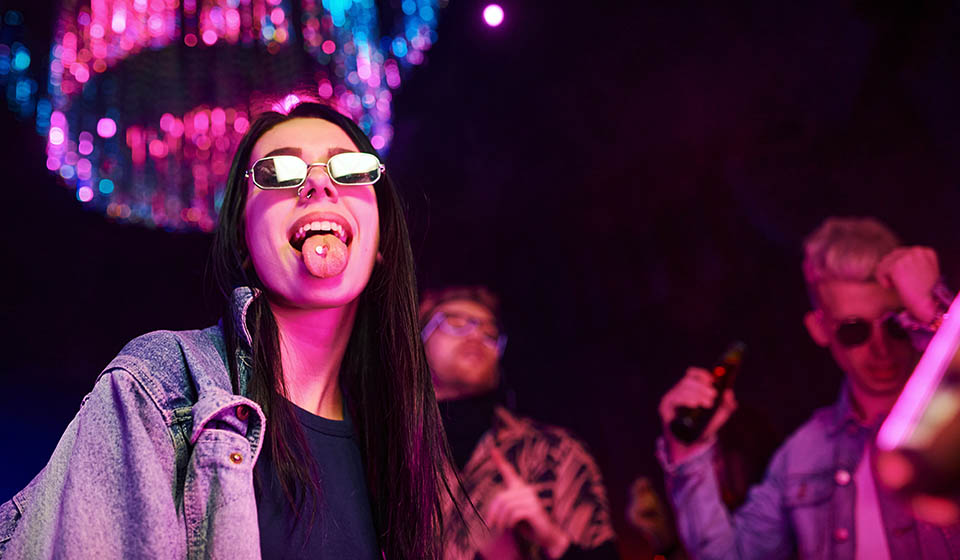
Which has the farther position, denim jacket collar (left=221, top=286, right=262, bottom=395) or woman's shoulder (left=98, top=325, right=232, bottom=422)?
denim jacket collar (left=221, top=286, right=262, bottom=395)

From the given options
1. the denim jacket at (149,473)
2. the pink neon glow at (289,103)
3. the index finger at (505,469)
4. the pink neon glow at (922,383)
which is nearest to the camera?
the denim jacket at (149,473)

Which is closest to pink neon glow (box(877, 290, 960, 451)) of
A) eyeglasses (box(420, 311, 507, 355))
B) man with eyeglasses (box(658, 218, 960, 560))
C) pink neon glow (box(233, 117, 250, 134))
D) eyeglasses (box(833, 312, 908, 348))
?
man with eyeglasses (box(658, 218, 960, 560))

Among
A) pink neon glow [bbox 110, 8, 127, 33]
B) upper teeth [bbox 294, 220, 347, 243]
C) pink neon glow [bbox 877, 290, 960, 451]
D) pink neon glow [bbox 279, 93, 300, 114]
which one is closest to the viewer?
upper teeth [bbox 294, 220, 347, 243]

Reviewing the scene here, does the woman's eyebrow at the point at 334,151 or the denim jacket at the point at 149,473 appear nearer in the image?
the denim jacket at the point at 149,473

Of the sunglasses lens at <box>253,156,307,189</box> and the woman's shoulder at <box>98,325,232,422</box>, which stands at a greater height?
the sunglasses lens at <box>253,156,307,189</box>

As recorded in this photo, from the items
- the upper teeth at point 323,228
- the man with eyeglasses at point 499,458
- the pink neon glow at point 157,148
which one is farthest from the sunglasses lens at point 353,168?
the man with eyeglasses at point 499,458

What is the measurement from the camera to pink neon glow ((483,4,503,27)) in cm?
414

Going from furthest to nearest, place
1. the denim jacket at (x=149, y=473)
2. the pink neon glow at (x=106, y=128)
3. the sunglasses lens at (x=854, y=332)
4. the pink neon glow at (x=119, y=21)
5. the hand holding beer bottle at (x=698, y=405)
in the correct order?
the hand holding beer bottle at (x=698, y=405), the sunglasses lens at (x=854, y=332), the pink neon glow at (x=106, y=128), the pink neon glow at (x=119, y=21), the denim jacket at (x=149, y=473)

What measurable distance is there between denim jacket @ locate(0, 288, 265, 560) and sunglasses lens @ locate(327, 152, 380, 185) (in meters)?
0.50

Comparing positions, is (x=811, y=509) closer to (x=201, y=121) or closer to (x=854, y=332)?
(x=854, y=332)

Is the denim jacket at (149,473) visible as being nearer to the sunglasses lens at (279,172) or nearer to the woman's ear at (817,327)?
the sunglasses lens at (279,172)

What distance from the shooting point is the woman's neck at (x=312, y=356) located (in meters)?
1.54

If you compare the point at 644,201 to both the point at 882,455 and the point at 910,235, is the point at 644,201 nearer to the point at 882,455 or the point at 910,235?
the point at 910,235

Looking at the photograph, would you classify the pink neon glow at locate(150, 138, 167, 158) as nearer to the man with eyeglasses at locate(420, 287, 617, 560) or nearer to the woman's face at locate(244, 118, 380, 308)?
the woman's face at locate(244, 118, 380, 308)
